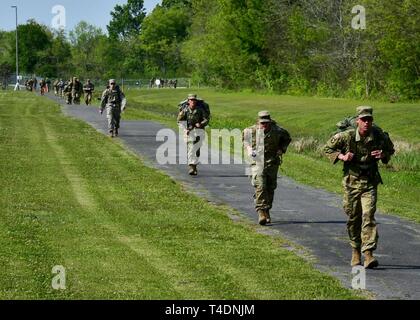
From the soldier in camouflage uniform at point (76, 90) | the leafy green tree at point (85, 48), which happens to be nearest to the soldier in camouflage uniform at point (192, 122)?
the soldier in camouflage uniform at point (76, 90)

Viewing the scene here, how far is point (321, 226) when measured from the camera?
16359 millimetres

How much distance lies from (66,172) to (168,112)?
35.5 metres

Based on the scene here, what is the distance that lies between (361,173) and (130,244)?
357cm

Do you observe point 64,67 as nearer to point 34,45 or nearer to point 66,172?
point 34,45

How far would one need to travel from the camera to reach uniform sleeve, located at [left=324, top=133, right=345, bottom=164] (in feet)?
42.8

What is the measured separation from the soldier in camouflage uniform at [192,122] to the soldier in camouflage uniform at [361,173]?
10.5 metres

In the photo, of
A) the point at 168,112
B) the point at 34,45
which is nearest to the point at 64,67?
the point at 34,45

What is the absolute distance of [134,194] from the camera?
20.0 meters

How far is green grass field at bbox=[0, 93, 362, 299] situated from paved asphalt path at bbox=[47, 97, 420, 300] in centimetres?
42

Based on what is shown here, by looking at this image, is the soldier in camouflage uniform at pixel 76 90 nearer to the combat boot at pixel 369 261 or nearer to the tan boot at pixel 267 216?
the tan boot at pixel 267 216

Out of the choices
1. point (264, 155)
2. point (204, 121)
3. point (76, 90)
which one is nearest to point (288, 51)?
point (76, 90)

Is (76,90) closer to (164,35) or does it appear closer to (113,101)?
(113,101)

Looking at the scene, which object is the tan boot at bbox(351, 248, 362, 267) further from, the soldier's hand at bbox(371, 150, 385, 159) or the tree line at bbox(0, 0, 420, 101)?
the tree line at bbox(0, 0, 420, 101)
